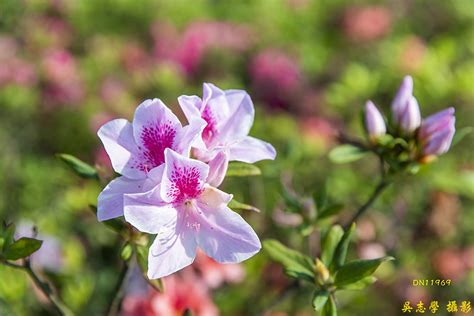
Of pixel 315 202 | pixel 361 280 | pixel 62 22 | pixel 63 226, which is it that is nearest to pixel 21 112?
pixel 63 226

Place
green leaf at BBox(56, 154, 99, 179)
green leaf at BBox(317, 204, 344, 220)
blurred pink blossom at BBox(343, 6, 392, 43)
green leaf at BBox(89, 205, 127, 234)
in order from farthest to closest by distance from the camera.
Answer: blurred pink blossom at BBox(343, 6, 392, 43) < green leaf at BBox(317, 204, 344, 220) < green leaf at BBox(56, 154, 99, 179) < green leaf at BBox(89, 205, 127, 234)

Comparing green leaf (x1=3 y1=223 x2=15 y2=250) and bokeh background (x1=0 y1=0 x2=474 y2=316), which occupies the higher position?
green leaf (x1=3 y1=223 x2=15 y2=250)

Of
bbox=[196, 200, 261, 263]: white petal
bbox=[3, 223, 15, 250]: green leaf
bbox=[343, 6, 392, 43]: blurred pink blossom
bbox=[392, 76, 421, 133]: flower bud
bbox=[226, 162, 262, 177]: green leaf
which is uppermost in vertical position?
bbox=[392, 76, 421, 133]: flower bud

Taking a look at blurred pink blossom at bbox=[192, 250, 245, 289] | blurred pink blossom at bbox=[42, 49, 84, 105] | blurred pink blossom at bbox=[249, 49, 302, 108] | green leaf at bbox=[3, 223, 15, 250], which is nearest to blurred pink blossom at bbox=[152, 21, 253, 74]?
blurred pink blossom at bbox=[249, 49, 302, 108]

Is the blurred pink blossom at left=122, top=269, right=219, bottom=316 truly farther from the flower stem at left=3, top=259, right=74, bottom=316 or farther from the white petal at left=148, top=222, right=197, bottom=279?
the white petal at left=148, top=222, right=197, bottom=279

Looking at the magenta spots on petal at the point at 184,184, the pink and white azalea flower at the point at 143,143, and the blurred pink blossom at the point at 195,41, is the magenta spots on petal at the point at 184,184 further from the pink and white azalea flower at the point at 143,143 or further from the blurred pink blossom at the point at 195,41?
the blurred pink blossom at the point at 195,41

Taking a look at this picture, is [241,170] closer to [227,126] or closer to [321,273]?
[227,126]

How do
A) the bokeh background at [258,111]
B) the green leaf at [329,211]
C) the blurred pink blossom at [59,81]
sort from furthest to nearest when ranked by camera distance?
the blurred pink blossom at [59,81] → the bokeh background at [258,111] → the green leaf at [329,211]

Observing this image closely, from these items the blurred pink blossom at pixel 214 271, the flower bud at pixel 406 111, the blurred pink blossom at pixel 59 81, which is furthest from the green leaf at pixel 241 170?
the blurred pink blossom at pixel 59 81
